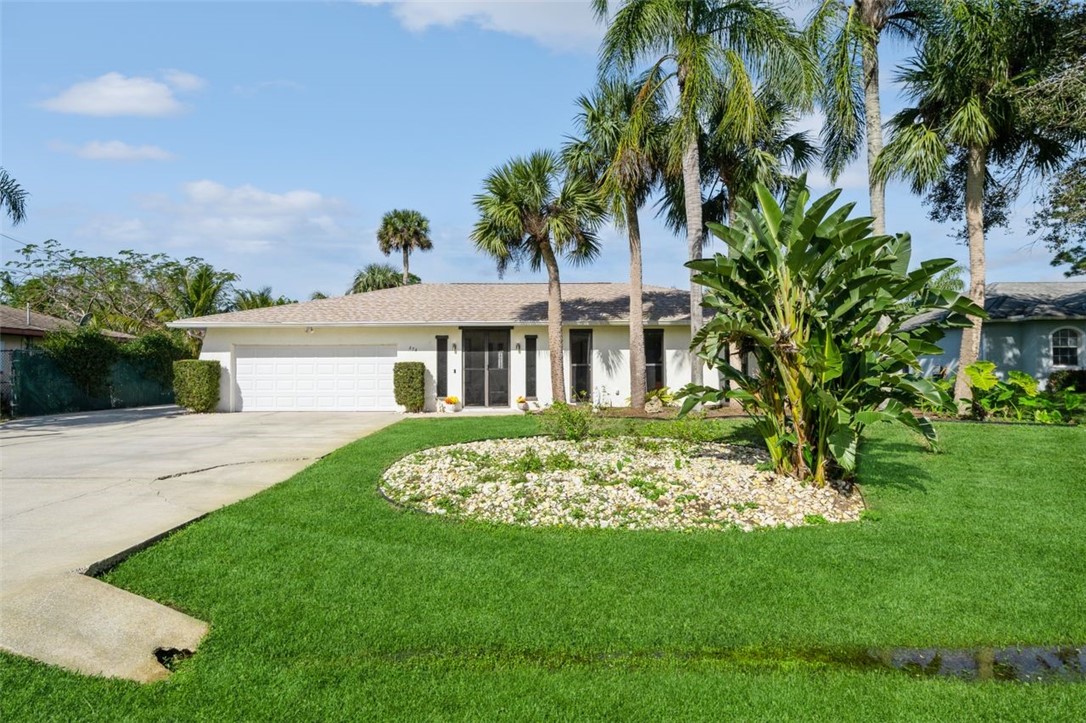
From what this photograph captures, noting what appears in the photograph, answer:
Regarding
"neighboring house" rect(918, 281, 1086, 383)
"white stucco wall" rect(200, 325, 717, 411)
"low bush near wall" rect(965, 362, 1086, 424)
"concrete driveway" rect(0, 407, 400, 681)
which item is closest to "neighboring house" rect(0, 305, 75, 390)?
"concrete driveway" rect(0, 407, 400, 681)

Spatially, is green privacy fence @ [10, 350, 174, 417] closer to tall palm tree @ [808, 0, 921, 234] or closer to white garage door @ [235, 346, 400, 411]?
white garage door @ [235, 346, 400, 411]

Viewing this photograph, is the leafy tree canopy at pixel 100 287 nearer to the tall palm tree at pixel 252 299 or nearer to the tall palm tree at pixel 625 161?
the tall palm tree at pixel 252 299

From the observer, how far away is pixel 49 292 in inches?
1367

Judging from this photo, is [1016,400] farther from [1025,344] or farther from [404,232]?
[404,232]

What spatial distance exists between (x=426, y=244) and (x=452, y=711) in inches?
1288

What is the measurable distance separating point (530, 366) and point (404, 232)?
684 inches

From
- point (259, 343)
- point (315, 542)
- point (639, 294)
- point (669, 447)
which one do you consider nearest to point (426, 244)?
point (259, 343)

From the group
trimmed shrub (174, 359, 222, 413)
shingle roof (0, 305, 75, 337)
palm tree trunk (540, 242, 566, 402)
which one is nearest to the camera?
palm tree trunk (540, 242, 566, 402)

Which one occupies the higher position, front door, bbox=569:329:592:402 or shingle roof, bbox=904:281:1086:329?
shingle roof, bbox=904:281:1086:329

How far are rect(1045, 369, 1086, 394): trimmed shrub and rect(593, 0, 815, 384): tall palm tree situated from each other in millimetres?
11507

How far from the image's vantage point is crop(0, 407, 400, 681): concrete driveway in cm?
386

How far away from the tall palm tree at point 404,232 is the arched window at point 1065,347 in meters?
26.4

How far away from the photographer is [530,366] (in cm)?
1947

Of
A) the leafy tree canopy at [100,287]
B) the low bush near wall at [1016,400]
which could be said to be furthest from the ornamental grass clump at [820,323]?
the leafy tree canopy at [100,287]
